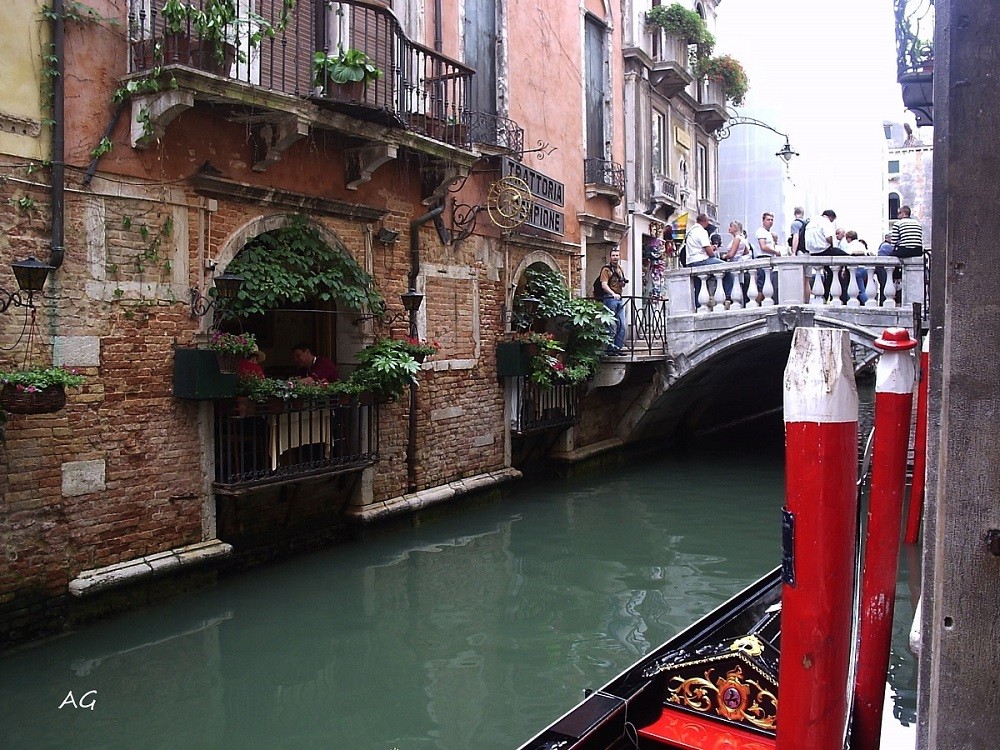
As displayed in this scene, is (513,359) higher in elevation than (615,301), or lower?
lower

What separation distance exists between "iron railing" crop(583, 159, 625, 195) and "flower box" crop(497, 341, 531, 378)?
3.21 metres

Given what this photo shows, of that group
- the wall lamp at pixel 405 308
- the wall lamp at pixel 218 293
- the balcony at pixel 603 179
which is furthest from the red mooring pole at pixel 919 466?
the balcony at pixel 603 179

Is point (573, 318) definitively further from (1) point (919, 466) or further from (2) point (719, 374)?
(1) point (919, 466)

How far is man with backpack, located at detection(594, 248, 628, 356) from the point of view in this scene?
10543mm

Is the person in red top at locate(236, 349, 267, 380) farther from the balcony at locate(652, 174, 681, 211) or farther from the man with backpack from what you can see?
the balcony at locate(652, 174, 681, 211)

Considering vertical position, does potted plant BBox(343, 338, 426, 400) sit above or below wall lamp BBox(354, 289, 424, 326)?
below

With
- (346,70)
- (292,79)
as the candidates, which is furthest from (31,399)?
(292,79)

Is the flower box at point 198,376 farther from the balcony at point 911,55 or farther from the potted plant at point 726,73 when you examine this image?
the potted plant at point 726,73

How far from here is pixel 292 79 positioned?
22.2ft

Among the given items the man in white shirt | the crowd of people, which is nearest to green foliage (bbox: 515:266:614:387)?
the crowd of people

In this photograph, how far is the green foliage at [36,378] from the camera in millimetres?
4723

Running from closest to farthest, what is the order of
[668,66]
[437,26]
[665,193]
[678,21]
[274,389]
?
1. [274,389]
2. [437,26]
3. [668,66]
4. [678,21]
5. [665,193]

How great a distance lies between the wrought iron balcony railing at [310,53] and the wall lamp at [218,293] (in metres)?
1.25

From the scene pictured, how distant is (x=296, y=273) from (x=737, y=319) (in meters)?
5.41
